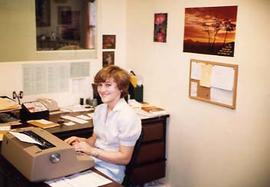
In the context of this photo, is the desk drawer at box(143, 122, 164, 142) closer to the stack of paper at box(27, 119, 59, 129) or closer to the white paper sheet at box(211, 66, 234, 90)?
the white paper sheet at box(211, 66, 234, 90)

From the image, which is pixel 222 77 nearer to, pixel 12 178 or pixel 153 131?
pixel 153 131

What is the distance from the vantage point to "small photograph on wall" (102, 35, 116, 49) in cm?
377

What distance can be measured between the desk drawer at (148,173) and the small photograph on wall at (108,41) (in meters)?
1.31

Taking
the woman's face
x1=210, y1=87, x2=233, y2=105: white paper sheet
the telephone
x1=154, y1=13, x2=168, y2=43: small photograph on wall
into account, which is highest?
x1=154, y1=13, x2=168, y2=43: small photograph on wall

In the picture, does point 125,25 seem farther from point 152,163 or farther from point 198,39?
point 152,163

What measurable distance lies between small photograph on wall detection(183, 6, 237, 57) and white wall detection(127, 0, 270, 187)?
0.05m

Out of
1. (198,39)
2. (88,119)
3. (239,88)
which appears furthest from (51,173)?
(198,39)

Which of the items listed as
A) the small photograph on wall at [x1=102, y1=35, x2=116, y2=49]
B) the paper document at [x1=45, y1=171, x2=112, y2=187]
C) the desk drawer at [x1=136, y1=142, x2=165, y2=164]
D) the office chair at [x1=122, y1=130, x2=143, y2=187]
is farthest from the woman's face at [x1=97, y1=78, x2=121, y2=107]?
the small photograph on wall at [x1=102, y1=35, x2=116, y2=49]

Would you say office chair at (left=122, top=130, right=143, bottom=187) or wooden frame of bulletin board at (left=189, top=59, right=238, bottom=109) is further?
wooden frame of bulletin board at (left=189, top=59, right=238, bottom=109)

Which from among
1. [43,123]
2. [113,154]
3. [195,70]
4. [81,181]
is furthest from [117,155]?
[195,70]

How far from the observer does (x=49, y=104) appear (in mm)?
3336

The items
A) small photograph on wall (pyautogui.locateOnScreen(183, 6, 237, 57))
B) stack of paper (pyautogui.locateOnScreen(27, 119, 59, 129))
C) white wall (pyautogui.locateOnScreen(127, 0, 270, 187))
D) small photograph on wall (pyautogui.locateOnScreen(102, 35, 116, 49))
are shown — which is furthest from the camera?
small photograph on wall (pyautogui.locateOnScreen(102, 35, 116, 49))

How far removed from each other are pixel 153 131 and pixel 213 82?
2.52 feet

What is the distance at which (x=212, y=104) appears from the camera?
293 cm
